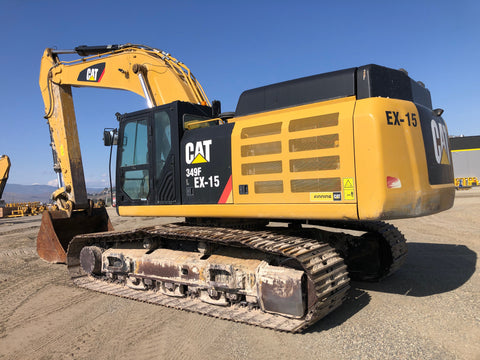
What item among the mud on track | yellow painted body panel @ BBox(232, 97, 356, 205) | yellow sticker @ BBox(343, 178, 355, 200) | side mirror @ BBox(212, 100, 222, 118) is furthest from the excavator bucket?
yellow sticker @ BBox(343, 178, 355, 200)

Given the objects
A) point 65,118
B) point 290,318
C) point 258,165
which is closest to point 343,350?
point 290,318

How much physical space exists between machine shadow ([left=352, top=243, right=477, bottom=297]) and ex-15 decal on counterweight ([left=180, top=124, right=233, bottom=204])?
2.68 m

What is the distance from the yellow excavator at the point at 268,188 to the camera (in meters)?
3.80

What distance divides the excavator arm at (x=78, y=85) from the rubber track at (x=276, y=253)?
107 inches

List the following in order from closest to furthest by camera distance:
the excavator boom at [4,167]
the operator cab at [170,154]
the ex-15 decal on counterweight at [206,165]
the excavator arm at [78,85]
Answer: the ex-15 decal on counterweight at [206,165], the operator cab at [170,154], the excavator arm at [78,85], the excavator boom at [4,167]

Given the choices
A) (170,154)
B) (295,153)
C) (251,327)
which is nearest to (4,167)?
(170,154)

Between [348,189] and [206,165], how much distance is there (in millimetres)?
1978

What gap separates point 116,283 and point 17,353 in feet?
7.75

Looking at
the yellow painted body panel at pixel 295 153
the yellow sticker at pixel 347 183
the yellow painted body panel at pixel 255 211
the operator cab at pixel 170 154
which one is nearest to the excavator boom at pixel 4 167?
the operator cab at pixel 170 154

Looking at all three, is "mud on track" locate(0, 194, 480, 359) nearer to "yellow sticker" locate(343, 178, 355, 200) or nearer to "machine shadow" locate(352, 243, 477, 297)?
"machine shadow" locate(352, 243, 477, 297)

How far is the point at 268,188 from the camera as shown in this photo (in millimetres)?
4410

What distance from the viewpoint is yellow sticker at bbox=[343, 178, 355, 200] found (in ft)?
12.4

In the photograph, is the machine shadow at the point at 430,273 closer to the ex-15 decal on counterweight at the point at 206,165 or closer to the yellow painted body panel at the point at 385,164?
the yellow painted body panel at the point at 385,164

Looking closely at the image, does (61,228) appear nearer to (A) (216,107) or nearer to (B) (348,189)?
(A) (216,107)
